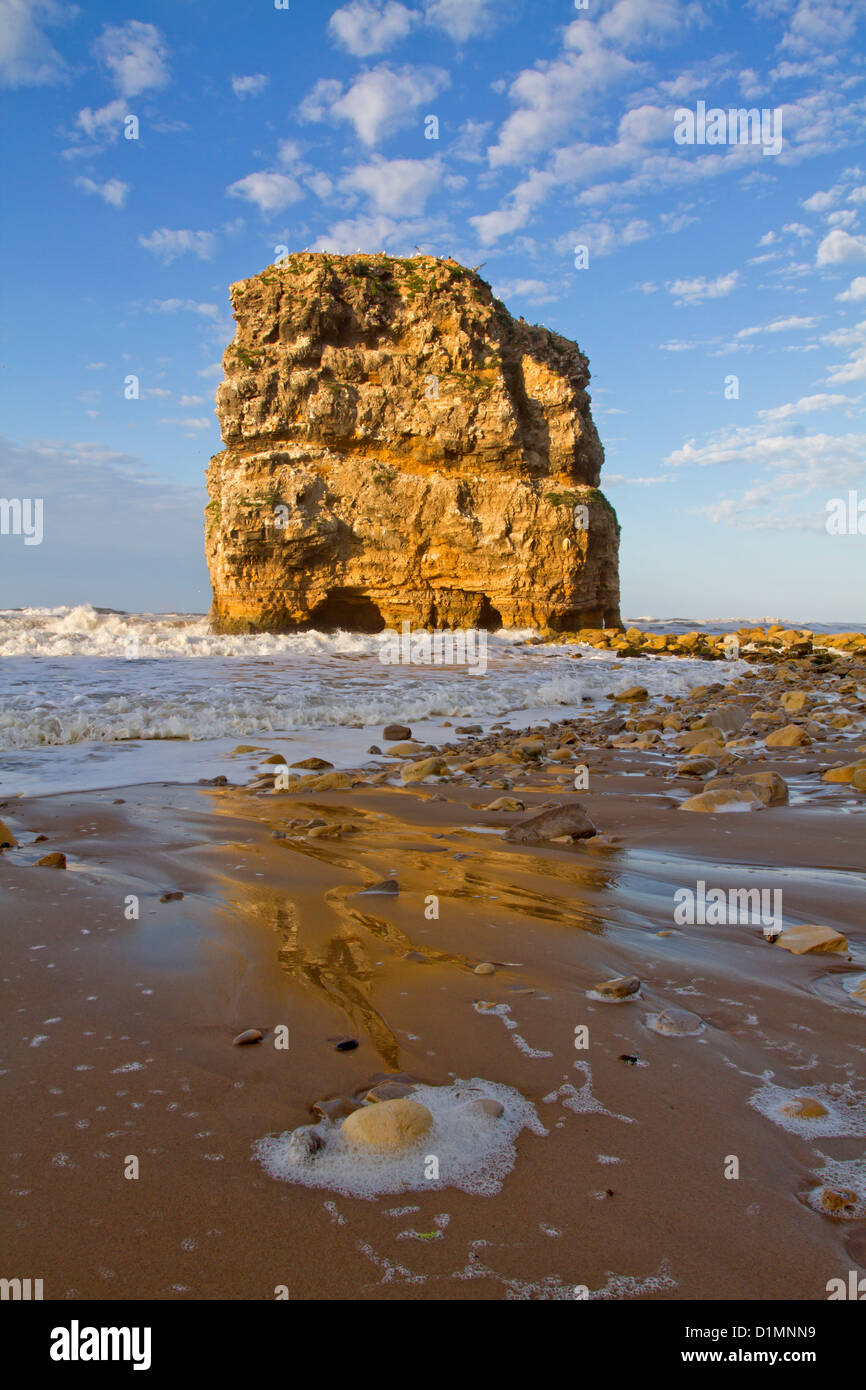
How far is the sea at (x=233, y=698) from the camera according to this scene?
6.16m

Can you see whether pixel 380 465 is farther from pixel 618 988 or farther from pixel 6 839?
pixel 618 988

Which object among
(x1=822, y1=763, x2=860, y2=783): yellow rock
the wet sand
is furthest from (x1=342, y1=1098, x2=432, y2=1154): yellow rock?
(x1=822, y1=763, x2=860, y2=783): yellow rock

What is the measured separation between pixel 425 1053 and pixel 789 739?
569cm

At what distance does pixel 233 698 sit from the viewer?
915 cm

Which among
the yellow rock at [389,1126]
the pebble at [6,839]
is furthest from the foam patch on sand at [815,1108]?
the pebble at [6,839]

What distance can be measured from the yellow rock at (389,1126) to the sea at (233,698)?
4233 millimetres

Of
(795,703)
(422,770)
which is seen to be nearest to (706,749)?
(422,770)

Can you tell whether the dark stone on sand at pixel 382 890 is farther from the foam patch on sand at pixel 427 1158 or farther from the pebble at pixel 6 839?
the pebble at pixel 6 839

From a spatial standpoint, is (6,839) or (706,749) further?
(706,749)

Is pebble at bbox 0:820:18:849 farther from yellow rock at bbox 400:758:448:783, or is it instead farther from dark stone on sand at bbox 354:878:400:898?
yellow rock at bbox 400:758:448:783

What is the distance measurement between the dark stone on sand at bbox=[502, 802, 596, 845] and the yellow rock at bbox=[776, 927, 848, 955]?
1424 millimetres

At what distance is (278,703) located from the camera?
348 inches
